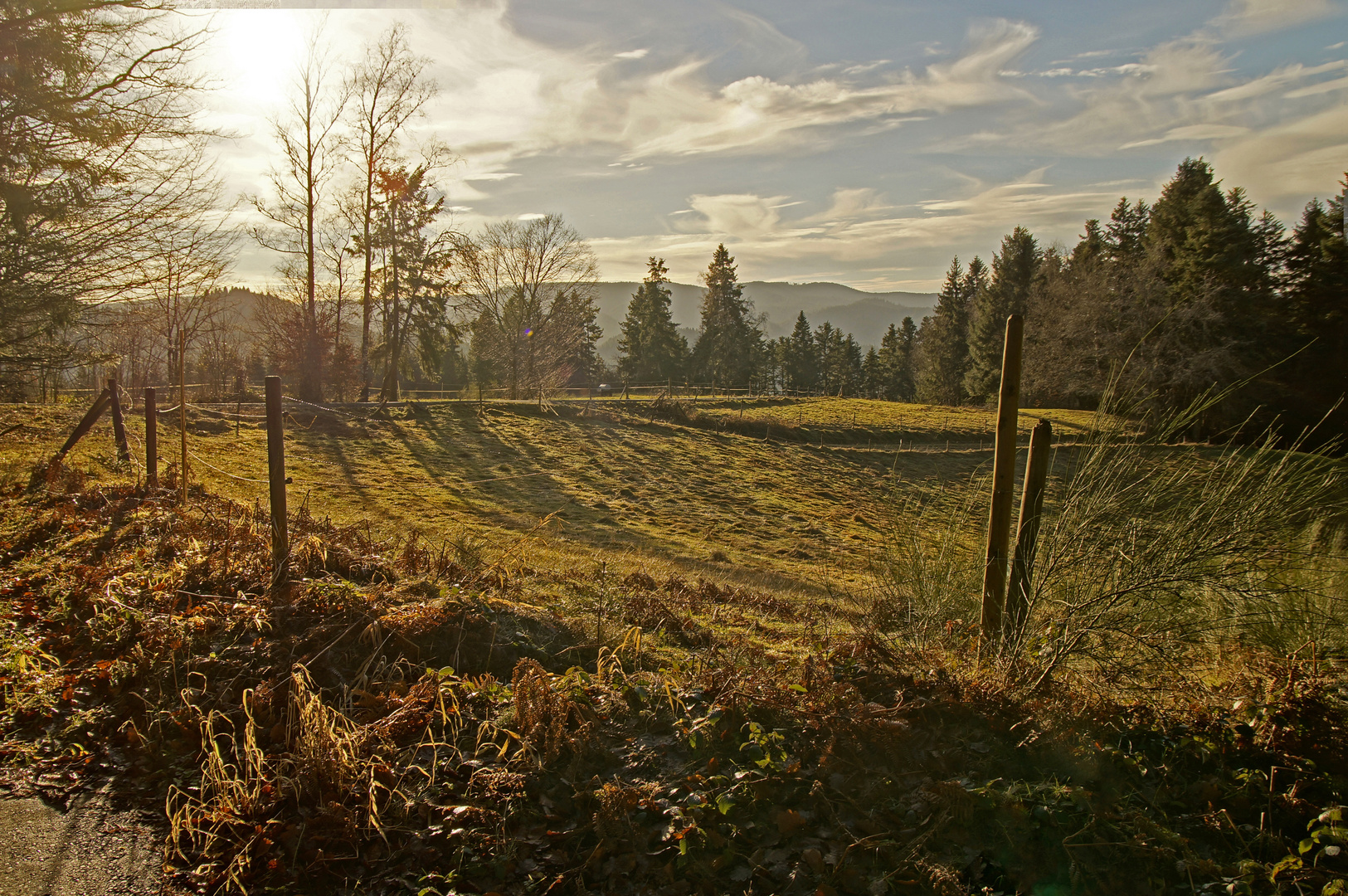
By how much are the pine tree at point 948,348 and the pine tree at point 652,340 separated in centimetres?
2425

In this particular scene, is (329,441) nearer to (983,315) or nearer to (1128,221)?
(983,315)

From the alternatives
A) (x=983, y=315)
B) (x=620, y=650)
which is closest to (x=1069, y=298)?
(x=983, y=315)

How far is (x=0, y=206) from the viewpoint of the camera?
8.95 metres

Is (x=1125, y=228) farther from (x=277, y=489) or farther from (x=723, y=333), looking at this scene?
(x=277, y=489)

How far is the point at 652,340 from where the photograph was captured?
64.5 metres

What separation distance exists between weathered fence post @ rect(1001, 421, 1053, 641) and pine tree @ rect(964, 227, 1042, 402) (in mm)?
53345

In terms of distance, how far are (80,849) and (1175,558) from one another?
6.08 metres

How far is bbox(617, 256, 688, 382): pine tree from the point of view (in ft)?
212

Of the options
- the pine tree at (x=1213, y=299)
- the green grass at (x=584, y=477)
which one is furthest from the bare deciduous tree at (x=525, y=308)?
the pine tree at (x=1213, y=299)

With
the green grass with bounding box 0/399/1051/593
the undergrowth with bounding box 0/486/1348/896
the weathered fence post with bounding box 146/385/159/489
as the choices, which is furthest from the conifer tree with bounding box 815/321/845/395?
the undergrowth with bounding box 0/486/1348/896

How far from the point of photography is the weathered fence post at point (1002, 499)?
473 cm

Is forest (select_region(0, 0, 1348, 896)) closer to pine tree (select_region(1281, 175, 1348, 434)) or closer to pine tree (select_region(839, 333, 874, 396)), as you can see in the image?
pine tree (select_region(1281, 175, 1348, 434))

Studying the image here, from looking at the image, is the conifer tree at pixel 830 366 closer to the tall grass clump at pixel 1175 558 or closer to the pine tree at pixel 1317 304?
the pine tree at pixel 1317 304

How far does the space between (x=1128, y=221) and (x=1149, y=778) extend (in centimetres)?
6561
